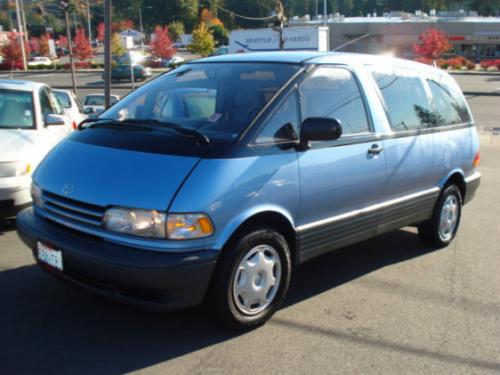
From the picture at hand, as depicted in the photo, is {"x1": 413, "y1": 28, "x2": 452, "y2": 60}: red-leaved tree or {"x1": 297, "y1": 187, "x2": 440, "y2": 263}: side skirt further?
{"x1": 413, "y1": 28, "x2": 452, "y2": 60}: red-leaved tree

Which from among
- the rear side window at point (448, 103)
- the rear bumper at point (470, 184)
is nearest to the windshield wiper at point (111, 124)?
the rear side window at point (448, 103)

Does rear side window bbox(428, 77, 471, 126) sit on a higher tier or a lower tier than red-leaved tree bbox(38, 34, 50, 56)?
lower

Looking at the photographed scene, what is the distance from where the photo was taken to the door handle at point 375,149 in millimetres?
4441

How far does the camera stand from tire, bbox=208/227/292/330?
3.48 m

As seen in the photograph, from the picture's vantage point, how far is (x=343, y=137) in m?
4.25

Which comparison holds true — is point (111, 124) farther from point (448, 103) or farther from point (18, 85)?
point (18, 85)

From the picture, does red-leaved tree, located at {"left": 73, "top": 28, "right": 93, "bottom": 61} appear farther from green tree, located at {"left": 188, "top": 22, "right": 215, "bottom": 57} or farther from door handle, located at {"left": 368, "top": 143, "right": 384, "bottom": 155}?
door handle, located at {"left": 368, "top": 143, "right": 384, "bottom": 155}

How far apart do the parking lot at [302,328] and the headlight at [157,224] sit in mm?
773

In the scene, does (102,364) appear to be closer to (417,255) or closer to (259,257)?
(259,257)

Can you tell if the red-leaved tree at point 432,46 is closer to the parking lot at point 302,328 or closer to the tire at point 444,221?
the tire at point 444,221

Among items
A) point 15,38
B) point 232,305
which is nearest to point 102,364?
point 232,305

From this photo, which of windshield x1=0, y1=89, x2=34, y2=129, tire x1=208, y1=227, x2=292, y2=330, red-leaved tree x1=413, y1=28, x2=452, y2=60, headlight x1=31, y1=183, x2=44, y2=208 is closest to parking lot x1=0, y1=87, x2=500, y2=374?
tire x1=208, y1=227, x2=292, y2=330

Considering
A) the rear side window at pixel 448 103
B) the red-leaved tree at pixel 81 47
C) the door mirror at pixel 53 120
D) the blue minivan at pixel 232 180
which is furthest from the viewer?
the red-leaved tree at pixel 81 47

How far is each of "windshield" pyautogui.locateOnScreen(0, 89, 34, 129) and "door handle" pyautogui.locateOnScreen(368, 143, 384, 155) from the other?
4.32 meters
